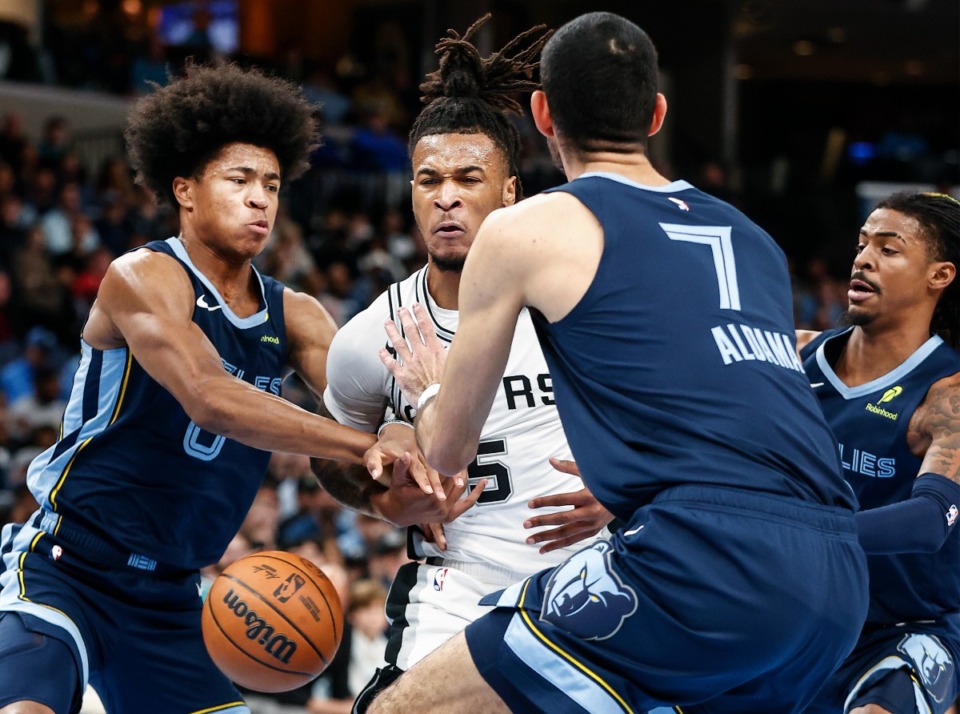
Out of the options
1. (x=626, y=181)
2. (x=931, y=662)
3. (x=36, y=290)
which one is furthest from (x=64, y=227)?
(x=626, y=181)

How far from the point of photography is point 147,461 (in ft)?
15.2

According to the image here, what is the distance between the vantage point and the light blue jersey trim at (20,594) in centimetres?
434

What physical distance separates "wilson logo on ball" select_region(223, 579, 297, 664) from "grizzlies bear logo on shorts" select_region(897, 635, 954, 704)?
7.03 ft

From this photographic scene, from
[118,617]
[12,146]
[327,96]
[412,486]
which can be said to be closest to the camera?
[412,486]

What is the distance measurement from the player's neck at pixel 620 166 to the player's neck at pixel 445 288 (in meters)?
1.26

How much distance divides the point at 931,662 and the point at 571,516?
1.64 metres

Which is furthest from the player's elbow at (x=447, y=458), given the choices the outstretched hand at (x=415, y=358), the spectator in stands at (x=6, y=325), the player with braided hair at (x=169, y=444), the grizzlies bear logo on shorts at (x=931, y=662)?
the spectator in stands at (x=6, y=325)

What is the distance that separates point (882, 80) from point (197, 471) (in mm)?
28372

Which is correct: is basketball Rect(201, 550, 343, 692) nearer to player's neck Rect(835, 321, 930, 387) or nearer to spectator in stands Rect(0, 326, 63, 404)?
player's neck Rect(835, 321, 930, 387)

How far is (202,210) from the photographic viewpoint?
15.9 ft

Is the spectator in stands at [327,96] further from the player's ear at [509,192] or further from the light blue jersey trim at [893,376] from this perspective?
the light blue jersey trim at [893,376]

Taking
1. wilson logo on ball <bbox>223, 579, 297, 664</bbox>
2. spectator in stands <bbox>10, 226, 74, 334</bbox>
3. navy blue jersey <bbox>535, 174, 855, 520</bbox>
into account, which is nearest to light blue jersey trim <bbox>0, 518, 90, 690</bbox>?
Answer: wilson logo on ball <bbox>223, 579, 297, 664</bbox>

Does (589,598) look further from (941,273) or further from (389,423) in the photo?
(941,273)

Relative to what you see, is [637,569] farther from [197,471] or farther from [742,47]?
[742,47]
